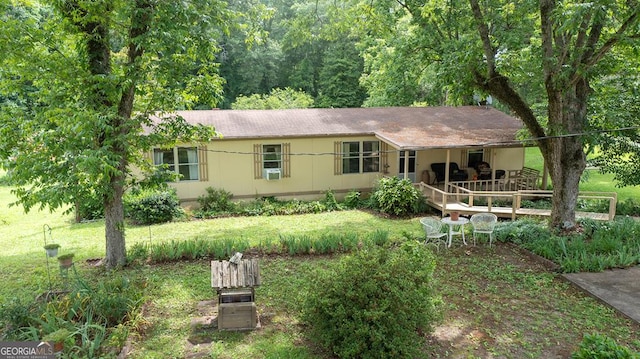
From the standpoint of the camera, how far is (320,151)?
1636 centimetres

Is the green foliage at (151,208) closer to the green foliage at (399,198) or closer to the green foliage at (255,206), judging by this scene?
the green foliage at (255,206)

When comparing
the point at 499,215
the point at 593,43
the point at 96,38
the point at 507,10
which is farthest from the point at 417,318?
the point at 507,10

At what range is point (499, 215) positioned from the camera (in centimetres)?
1376

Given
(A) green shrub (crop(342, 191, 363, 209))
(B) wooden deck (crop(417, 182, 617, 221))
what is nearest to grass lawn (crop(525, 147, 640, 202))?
(B) wooden deck (crop(417, 182, 617, 221))

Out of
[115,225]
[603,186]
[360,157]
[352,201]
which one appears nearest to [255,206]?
[352,201]

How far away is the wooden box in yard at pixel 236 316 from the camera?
634 centimetres

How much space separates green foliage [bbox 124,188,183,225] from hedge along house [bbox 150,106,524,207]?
1417 millimetres

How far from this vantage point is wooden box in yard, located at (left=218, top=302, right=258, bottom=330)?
6.34 m

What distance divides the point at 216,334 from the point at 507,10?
11.5 metres

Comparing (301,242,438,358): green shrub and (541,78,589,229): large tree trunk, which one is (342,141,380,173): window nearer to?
(541,78,589,229): large tree trunk

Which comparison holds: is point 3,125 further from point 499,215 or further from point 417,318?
point 499,215

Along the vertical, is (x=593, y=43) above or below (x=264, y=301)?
above

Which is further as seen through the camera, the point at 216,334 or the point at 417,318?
the point at 216,334

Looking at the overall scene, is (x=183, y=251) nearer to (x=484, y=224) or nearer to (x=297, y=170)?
(x=484, y=224)
